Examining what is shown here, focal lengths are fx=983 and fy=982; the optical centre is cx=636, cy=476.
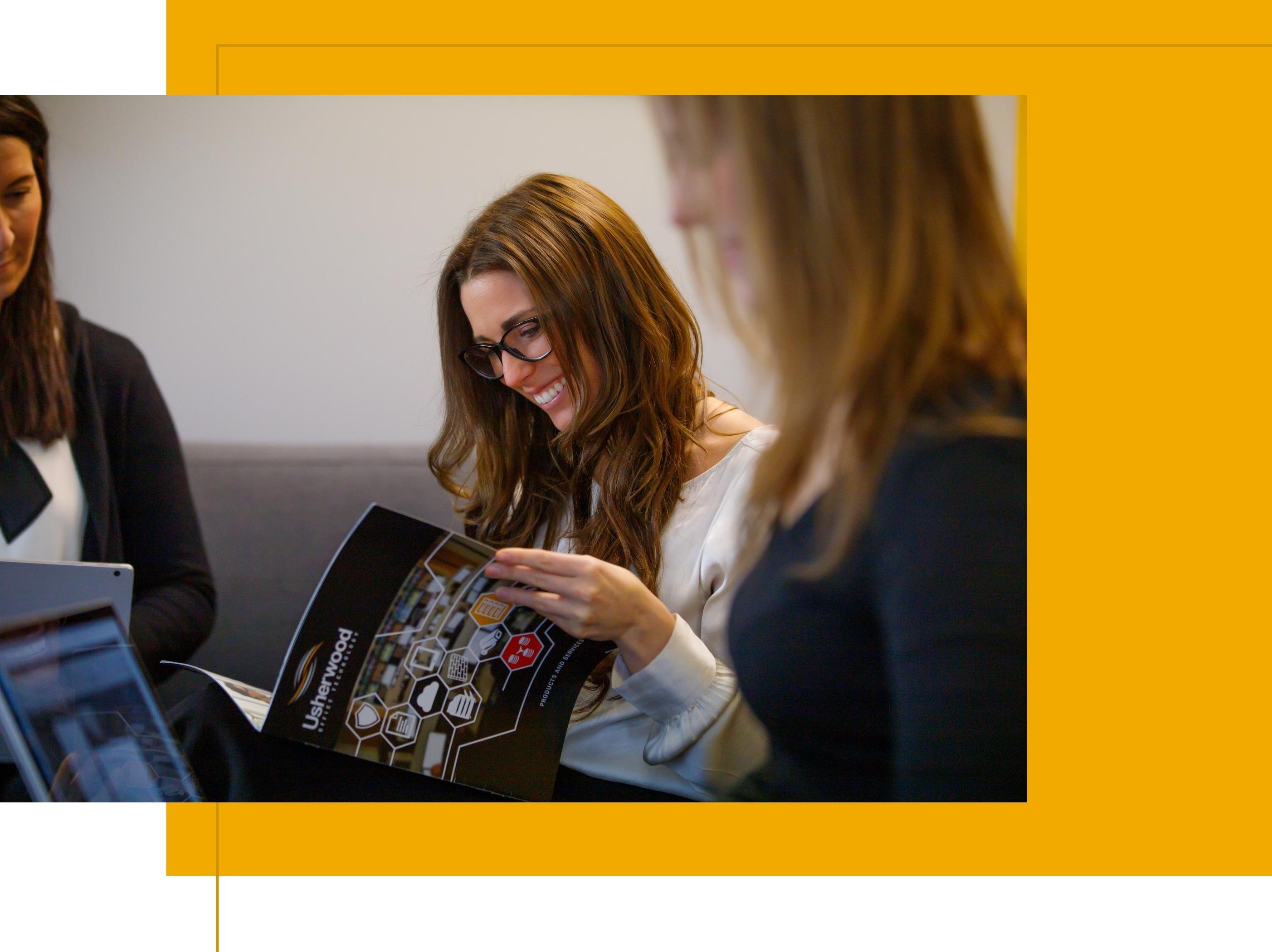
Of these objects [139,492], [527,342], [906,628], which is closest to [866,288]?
[906,628]

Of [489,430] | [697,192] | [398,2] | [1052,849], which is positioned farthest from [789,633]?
[398,2]

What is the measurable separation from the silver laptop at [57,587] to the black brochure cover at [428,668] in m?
0.33

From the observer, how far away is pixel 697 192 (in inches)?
37.8

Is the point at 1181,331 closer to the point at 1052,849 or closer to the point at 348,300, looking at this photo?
the point at 1052,849

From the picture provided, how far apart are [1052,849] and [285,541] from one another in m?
1.23

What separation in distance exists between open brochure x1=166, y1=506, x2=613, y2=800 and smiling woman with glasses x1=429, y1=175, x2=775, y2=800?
0.10 m

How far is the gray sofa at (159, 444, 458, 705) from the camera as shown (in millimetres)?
1588

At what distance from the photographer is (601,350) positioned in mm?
1270

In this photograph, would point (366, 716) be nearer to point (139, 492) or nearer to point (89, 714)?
point (89, 714)

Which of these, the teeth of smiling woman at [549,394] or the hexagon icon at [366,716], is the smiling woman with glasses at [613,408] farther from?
the hexagon icon at [366,716]

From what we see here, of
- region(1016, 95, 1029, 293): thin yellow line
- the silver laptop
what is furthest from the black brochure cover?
region(1016, 95, 1029, 293): thin yellow line

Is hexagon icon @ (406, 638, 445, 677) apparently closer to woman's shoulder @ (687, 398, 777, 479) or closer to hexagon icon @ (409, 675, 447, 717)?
hexagon icon @ (409, 675, 447, 717)

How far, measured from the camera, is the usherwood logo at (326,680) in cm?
103
